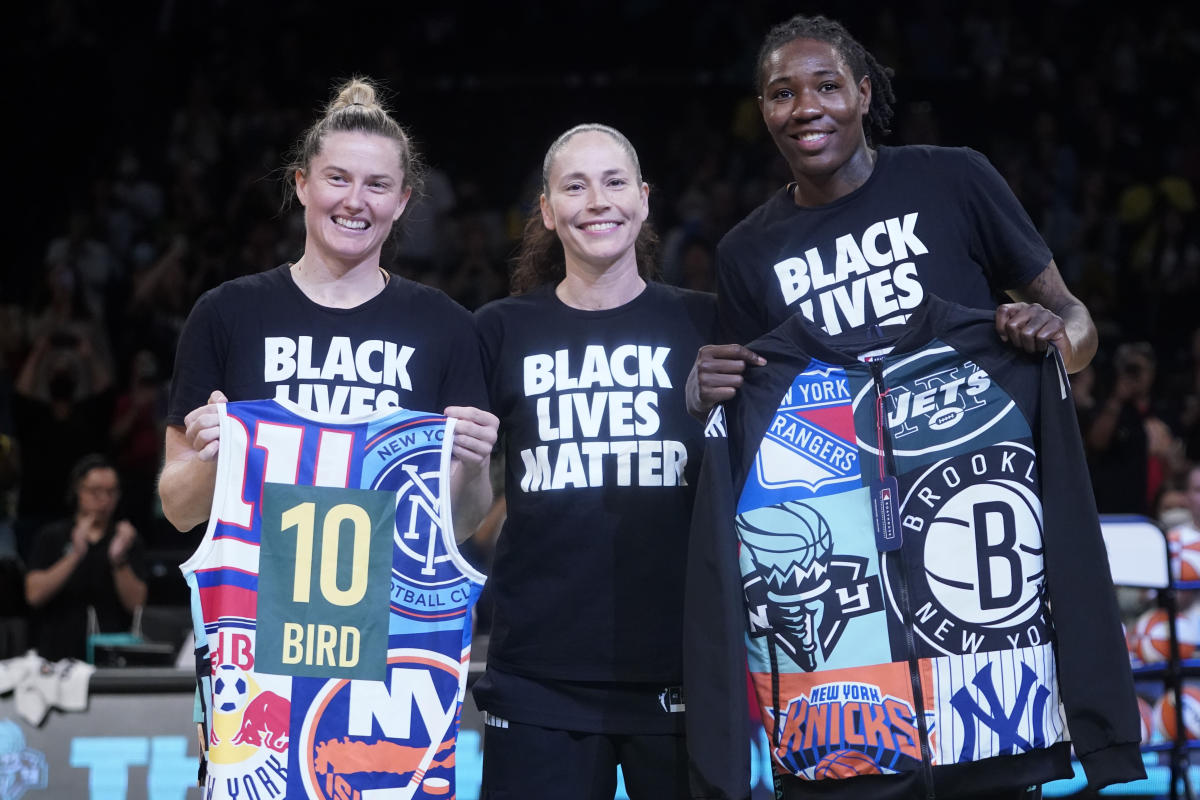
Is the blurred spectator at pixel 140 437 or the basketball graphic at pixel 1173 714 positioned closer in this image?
the basketball graphic at pixel 1173 714

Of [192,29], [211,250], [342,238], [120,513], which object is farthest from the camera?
[192,29]

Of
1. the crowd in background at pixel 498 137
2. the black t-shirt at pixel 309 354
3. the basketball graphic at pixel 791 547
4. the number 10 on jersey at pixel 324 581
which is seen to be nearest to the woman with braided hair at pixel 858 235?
the basketball graphic at pixel 791 547

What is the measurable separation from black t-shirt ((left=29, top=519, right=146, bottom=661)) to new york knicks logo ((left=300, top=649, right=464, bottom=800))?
3.57 m

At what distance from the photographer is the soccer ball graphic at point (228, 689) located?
2.56 meters

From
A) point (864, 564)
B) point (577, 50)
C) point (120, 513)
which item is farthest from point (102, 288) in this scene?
point (864, 564)

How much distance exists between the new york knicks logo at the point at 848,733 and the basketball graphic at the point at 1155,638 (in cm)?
A: 275

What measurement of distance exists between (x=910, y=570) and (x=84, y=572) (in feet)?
14.1

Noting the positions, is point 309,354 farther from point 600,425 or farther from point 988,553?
point 988,553

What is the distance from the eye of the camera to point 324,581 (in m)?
2.68

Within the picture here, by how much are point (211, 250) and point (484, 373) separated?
6.13m

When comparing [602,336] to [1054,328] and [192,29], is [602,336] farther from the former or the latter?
[192,29]

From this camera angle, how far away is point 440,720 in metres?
2.64

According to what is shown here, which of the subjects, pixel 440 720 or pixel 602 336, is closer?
pixel 440 720

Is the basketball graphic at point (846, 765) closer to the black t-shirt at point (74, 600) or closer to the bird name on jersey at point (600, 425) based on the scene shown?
the bird name on jersey at point (600, 425)
